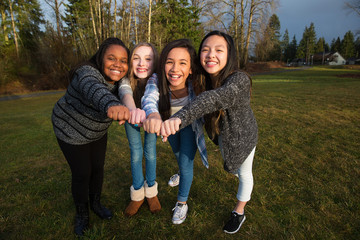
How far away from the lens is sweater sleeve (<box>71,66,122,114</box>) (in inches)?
56.3

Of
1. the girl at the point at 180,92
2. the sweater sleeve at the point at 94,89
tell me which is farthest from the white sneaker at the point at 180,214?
the sweater sleeve at the point at 94,89

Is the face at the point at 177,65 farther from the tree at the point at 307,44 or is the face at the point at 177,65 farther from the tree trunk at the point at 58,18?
the tree at the point at 307,44

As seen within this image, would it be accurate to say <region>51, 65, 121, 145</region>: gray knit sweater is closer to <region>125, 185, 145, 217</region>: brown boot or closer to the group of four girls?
the group of four girls

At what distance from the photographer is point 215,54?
1.86m

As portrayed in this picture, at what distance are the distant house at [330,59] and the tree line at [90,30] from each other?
56503mm

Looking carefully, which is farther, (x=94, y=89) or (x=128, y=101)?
(x=128, y=101)

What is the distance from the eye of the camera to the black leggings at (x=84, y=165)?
6.57 ft

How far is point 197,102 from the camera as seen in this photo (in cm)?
143

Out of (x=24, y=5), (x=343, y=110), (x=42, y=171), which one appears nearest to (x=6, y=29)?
(x=24, y=5)

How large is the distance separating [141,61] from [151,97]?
0.51 meters

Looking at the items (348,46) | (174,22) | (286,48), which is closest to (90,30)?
(174,22)

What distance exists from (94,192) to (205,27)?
88.4ft

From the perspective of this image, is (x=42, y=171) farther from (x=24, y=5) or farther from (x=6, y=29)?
(x=24, y=5)

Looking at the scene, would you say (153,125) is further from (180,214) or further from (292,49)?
(292,49)
